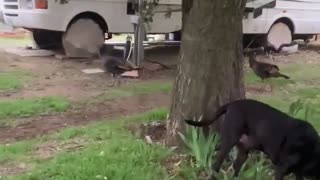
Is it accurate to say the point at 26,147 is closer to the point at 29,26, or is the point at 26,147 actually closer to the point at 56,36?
the point at 29,26

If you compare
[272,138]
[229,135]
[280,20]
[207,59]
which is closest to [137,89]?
[207,59]

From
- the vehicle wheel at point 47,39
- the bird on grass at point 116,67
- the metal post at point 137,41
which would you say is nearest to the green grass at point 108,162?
the bird on grass at point 116,67

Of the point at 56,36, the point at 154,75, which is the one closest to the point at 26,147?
the point at 154,75

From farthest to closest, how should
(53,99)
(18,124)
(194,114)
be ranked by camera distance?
(53,99) → (18,124) → (194,114)

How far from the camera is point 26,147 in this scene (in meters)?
5.89

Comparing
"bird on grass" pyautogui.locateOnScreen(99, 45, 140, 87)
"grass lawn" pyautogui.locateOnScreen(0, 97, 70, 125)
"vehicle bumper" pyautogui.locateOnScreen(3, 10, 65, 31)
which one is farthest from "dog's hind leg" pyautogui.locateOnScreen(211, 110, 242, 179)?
"vehicle bumper" pyautogui.locateOnScreen(3, 10, 65, 31)

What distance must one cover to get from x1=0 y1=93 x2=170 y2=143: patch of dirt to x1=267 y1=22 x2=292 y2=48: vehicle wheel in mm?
A: 6691

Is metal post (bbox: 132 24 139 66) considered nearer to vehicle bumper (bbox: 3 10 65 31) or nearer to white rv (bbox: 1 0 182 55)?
white rv (bbox: 1 0 182 55)

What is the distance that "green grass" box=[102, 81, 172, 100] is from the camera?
9023mm

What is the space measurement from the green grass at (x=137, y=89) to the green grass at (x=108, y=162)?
284 centimetres

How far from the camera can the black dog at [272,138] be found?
14.4 ft

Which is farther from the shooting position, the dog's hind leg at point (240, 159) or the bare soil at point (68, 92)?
the bare soil at point (68, 92)

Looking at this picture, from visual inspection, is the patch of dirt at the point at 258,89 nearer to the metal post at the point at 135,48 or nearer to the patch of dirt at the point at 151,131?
the metal post at the point at 135,48

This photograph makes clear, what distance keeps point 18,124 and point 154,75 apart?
453 centimetres
